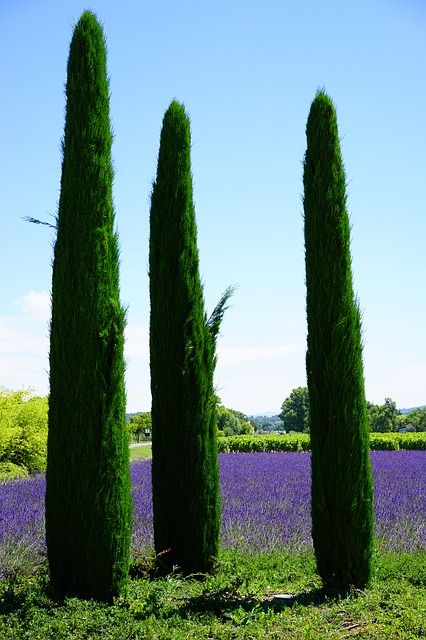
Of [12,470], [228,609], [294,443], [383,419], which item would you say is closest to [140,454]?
[294,443]

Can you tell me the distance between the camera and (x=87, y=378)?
6.55 m

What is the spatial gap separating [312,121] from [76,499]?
15.9 feet

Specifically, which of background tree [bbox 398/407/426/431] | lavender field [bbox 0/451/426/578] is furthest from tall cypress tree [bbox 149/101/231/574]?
background tree [bbox 398/407/426/431]

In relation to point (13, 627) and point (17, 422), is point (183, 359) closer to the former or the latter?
point (13, 627)

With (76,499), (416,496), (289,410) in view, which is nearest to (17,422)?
(416,496)

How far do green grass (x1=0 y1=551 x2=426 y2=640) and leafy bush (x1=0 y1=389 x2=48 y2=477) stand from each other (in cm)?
1106

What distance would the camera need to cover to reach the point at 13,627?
5.58m

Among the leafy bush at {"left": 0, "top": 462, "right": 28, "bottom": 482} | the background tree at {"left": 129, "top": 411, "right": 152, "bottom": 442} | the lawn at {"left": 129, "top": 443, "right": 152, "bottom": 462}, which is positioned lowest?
the lawn at {"left": 129, "top": 443, "right": 152, "bottom": 462}

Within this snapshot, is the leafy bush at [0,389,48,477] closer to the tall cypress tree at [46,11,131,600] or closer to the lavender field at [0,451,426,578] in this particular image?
the lavender field at [0,451,426,578]

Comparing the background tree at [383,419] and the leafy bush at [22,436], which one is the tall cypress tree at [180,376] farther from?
the background tree at [383,419]

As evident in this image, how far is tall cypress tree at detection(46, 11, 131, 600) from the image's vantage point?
6.38 metres

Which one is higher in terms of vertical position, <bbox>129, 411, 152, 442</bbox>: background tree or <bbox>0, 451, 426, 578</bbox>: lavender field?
<bbox>129, 411, 152, 442</bbox>: background tree

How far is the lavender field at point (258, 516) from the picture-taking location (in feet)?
26.4

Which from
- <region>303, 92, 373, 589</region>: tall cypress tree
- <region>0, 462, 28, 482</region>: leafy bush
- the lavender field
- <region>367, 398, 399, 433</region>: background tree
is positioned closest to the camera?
<region>303, 92, 373, 589</region>: tall cypress tree
